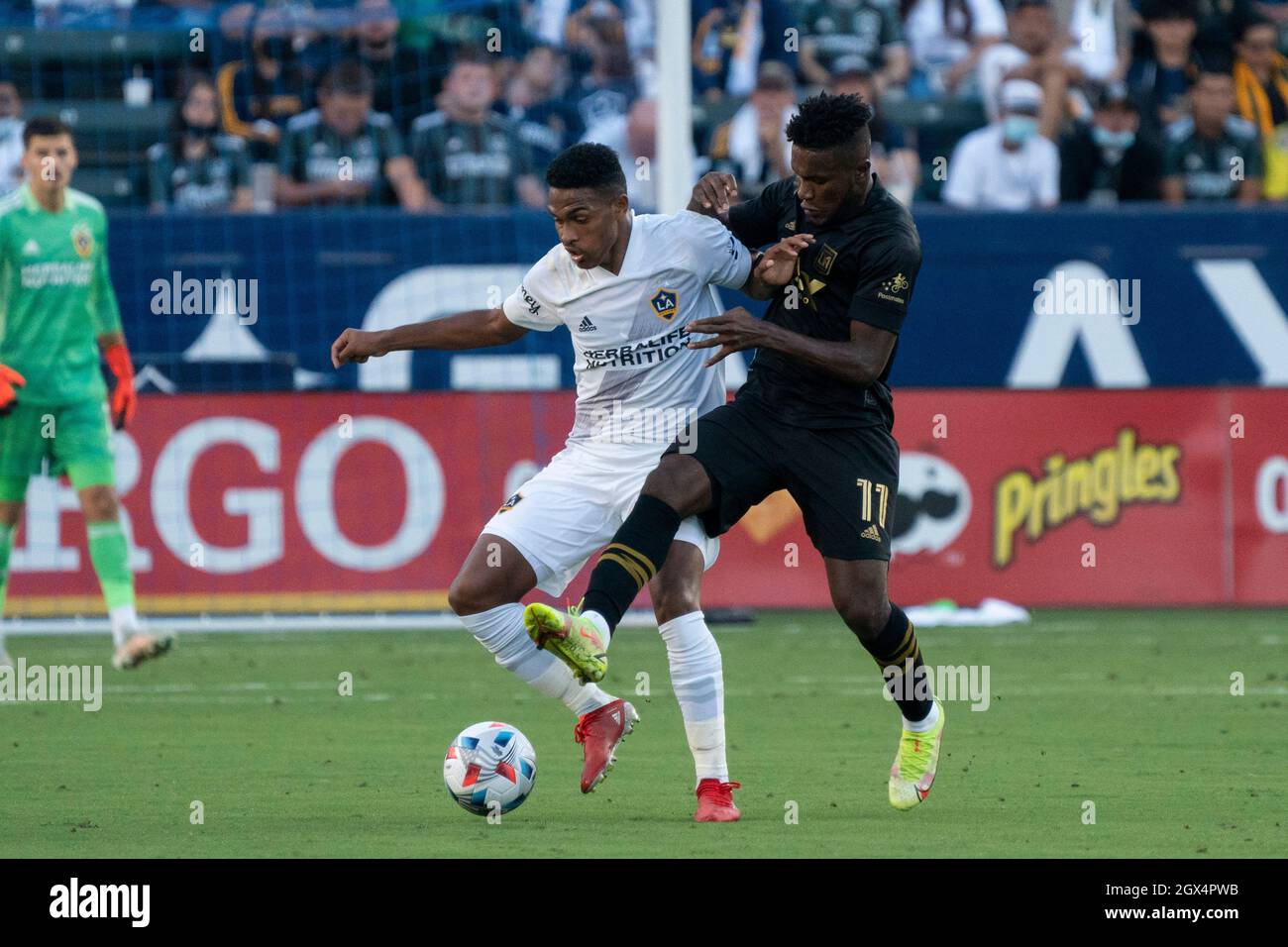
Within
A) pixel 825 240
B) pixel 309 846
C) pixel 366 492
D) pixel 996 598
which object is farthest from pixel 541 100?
pixel 309 846

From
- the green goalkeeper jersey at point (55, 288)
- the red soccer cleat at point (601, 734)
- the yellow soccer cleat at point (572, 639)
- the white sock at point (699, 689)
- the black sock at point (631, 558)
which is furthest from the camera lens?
the green goalkeeper jersey at point (55, 288)

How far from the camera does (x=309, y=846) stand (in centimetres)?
614

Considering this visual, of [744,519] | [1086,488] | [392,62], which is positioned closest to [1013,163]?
[1086,488]

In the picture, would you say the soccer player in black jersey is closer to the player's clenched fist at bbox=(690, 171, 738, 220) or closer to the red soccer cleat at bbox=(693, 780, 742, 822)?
the player's clenched fist at bbox=(690, 171, 738, 220)

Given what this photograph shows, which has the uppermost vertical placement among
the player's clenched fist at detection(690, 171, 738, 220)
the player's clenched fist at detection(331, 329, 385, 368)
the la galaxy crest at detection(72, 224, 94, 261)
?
the la galaxy crest at detection(72, 224, 94, 261)

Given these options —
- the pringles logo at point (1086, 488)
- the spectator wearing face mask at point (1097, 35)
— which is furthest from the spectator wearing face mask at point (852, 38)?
the pringles logo at point (1086, 488)

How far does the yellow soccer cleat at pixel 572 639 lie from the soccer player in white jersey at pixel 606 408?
0.63 meters

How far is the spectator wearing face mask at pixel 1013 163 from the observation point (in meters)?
15.1

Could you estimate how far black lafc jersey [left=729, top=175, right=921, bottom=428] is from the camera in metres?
6.82

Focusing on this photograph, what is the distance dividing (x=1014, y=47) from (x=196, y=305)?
629 cm

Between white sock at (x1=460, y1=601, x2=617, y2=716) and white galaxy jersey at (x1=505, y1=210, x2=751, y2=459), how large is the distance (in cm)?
70

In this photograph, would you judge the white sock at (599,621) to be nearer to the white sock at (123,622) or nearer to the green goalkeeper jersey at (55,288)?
the white sock at (123,622)

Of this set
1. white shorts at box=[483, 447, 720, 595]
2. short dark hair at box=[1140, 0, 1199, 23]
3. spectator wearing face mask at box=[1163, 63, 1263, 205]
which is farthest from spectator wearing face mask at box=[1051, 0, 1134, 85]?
white shorts at box=[483, 447, 720, 595]

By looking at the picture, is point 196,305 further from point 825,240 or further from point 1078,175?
point 825,240
